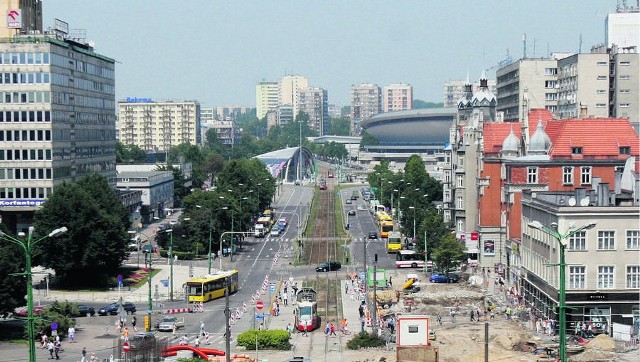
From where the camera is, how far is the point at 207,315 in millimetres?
94812

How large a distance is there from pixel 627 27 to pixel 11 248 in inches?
4466

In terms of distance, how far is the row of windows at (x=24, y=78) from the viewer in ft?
432

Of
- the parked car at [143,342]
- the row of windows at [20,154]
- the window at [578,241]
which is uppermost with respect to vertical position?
the row of windows at [20,154]

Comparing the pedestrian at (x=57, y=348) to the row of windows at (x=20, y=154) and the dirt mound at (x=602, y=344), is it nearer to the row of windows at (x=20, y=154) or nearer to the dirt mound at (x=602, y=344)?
the dirt mound at (x=602, y=344)

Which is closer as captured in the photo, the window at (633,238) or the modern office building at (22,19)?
the window at (633,238)

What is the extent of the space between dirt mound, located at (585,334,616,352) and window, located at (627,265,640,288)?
9.00 meters

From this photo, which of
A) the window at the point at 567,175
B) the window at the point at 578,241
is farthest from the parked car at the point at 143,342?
the window at the point at 567,175

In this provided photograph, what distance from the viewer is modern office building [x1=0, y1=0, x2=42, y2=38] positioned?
13438 cm

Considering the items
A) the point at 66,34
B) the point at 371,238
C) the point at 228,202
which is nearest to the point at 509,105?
the point at 371,238

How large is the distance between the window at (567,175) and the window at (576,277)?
2756cm

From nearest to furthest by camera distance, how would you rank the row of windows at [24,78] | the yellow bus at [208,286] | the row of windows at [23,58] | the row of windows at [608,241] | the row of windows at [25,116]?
1. the row of windows at [608,241]
2. the yellow bus at [208,286]
3. the row of windows at [23,58]
4. the row of windows at [24,78]
5. the row of windows at [25,116]

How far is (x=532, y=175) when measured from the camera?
110m

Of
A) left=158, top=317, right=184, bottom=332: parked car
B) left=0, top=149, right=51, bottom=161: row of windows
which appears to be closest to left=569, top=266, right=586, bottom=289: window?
left=158, top=317, right=184, bottom=332: parked car

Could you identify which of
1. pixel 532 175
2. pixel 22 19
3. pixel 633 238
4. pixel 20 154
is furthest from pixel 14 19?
pixel 633 238
